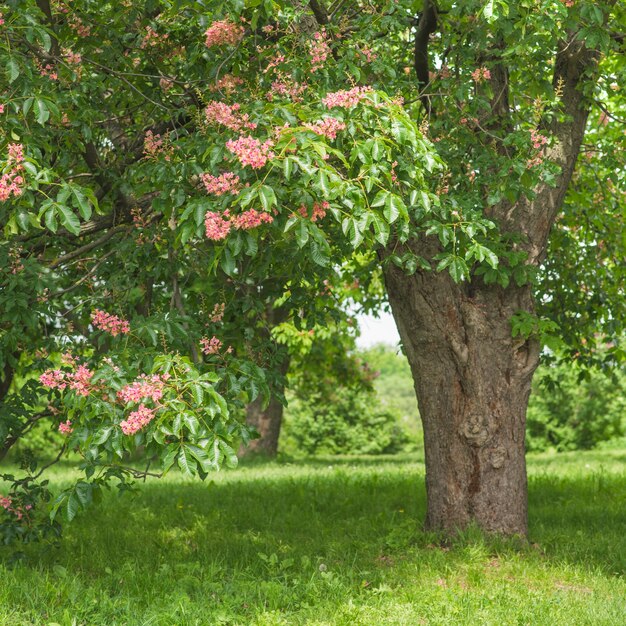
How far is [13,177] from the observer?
179 inches

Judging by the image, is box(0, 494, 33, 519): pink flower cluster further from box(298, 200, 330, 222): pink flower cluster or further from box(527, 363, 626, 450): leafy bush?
box(527, 363, 626, 450): leafy bush

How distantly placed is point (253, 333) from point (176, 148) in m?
1.46

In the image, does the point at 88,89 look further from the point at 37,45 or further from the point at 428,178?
the point at 428,178

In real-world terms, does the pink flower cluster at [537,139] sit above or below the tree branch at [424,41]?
below

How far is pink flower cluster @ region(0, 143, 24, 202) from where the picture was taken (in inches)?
173

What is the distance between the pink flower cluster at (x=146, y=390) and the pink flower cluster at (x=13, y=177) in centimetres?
122

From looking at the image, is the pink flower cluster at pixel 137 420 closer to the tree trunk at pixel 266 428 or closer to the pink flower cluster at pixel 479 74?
the pink flower cluster at pixel 479 74

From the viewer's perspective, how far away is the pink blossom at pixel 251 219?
438 cm

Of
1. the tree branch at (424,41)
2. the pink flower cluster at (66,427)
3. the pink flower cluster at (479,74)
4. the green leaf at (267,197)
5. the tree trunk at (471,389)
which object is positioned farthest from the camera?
the tree trunk at (471,389)

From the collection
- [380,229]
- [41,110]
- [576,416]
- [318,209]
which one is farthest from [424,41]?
[576,416]

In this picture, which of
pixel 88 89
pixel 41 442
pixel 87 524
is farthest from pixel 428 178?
pixel 41 442

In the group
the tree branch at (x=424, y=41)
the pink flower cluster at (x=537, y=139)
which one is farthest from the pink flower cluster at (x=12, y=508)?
the pink flower cluster at (x=537, y=139)

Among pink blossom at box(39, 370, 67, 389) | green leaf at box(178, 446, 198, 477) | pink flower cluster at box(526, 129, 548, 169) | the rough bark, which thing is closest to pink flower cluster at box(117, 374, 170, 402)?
green leaf at box(178, 446, 198, 477)

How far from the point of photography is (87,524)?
8.30m
